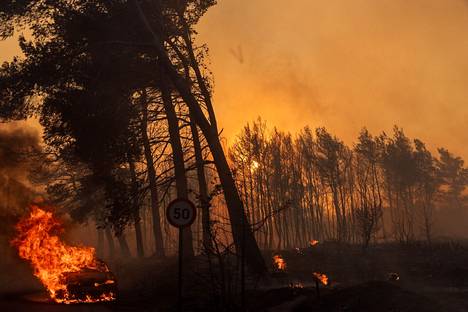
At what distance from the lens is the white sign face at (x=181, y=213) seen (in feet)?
32.5

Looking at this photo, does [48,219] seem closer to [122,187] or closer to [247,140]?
[122,187]

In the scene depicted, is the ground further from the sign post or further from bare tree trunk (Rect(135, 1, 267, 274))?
the sign post

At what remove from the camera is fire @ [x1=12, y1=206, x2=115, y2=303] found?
15492mm

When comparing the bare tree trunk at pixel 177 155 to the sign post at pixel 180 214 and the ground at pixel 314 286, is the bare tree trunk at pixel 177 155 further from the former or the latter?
the sign post at pixel 180 214

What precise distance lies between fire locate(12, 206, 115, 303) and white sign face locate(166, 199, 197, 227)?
716 centimetres

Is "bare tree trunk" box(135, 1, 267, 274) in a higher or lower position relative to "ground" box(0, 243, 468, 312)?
higher

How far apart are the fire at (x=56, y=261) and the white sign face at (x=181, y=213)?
23.5 ft

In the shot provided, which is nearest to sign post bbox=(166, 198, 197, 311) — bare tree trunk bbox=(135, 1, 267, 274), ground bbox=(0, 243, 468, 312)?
ground bbox=(0, 243, 468, 312)

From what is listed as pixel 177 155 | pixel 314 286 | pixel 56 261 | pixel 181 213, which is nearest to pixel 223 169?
pixel 177 155

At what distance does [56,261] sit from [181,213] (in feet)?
38.5

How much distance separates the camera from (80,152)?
18.5m

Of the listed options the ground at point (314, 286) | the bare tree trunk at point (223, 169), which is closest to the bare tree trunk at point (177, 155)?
the bare tree trunk at point (223, 169)

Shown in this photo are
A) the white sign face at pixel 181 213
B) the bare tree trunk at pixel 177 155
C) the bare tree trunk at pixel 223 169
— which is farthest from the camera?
the bare tree trunk at pixel 177 155

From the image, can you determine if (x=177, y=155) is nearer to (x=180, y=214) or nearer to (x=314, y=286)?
(x=314, y=286)
